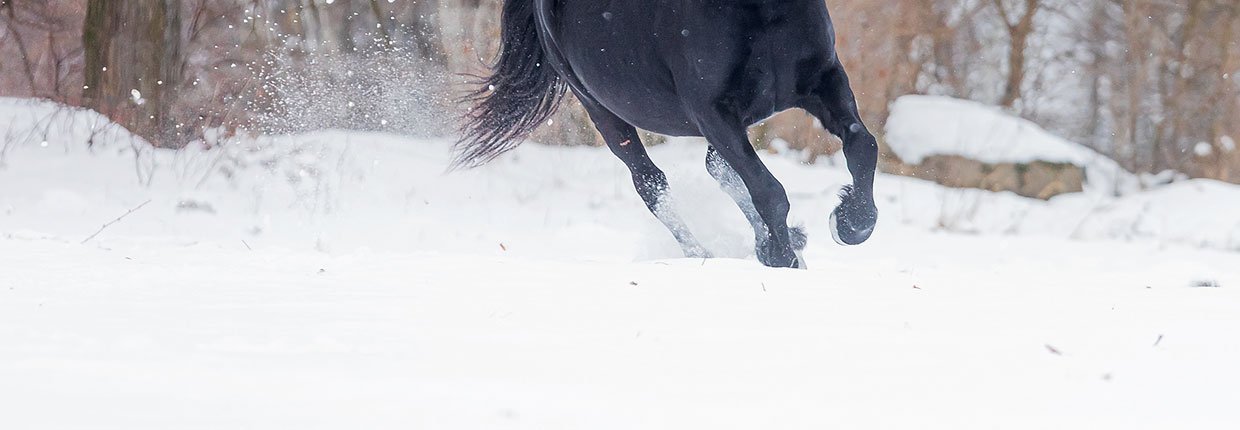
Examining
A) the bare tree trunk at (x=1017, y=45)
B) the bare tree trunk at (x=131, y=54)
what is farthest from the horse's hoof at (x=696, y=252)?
the bare tree trunk at (x=1017, y=45)

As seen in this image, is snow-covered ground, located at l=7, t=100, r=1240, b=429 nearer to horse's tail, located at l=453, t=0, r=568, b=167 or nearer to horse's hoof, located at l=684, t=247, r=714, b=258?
horse's hoof, located at l=684, t=247, r=714, b=258

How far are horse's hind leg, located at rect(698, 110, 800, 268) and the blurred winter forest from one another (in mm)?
5160

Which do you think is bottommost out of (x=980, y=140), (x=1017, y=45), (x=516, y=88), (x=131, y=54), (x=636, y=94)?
(x=980, y=140)

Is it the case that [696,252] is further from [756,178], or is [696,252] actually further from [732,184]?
[756,178]

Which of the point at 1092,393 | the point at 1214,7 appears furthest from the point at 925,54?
the point at 1092,393

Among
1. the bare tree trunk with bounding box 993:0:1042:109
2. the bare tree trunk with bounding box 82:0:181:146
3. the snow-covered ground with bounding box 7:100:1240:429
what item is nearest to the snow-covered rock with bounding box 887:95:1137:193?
the bare tree trunk with bounding box 993:0:1042:109

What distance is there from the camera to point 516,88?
504cm

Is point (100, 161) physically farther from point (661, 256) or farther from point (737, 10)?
point (737, 10)

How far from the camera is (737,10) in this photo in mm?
3494

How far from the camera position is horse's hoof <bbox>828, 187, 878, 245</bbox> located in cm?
376

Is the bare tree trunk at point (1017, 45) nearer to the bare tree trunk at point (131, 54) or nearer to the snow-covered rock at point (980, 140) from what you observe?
the snow-covered rock at point (980, 140)

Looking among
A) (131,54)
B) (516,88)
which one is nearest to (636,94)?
(516,88)

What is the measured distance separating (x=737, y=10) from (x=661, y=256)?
136 cm

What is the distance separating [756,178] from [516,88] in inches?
62.5
